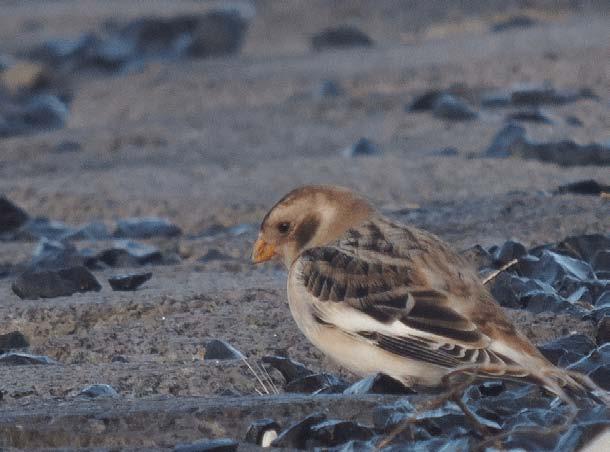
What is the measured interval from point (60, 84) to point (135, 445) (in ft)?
30.5

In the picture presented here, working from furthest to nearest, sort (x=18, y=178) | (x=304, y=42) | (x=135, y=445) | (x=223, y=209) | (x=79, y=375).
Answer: (x=304, y=42)
(x=18, y=178)
(x=223, y=209)
(x=79, y=375)
(x=135, y=445)

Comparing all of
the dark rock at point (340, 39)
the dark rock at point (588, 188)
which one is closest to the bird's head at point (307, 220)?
the dark rock at point (588, 188)

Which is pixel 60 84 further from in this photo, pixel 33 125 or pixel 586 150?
pixel 586 150

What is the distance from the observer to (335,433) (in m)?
3.18

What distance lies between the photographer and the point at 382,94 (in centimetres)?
988

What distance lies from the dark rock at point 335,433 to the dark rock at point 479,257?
68.6 inches

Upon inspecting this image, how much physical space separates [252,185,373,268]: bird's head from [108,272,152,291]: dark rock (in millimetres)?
538

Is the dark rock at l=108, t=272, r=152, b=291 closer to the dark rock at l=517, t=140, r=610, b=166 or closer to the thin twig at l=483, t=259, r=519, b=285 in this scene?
the thin twig at l=483, t=259, r=519, b=285

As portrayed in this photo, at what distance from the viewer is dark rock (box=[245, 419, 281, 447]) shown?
319cm

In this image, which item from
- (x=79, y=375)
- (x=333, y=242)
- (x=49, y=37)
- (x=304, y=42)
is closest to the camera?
(x=79, y=375)

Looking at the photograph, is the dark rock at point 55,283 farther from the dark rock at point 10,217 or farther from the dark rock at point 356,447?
the dark rock at point 356,447

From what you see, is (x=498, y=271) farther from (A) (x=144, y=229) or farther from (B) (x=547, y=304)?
(A) (x=144, y=229)

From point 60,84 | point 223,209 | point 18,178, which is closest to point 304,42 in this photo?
point 60,84

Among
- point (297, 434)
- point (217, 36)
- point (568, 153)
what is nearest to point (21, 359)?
point (297, 434)
